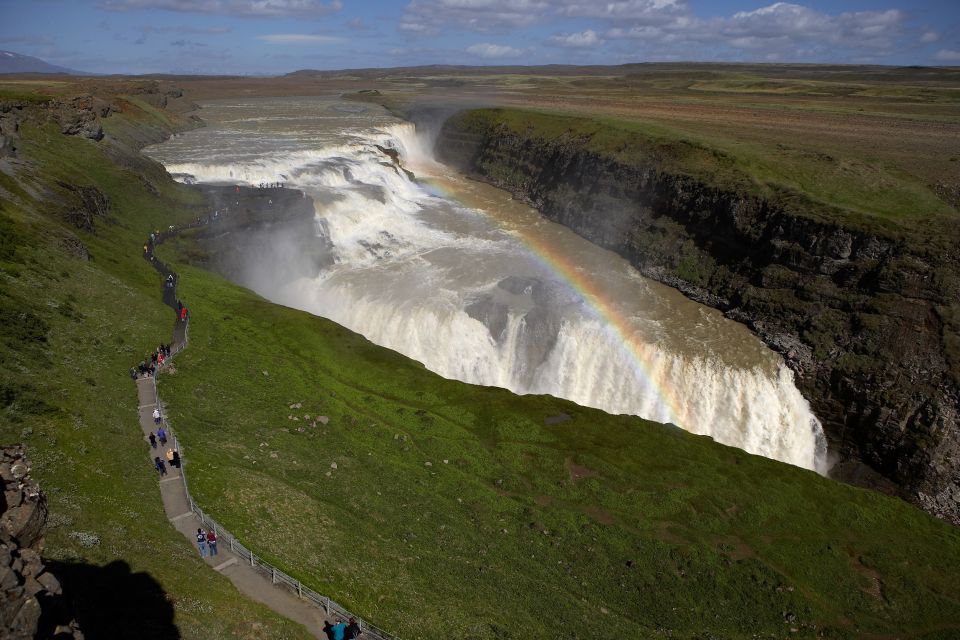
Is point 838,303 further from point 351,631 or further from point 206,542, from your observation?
point 206,542

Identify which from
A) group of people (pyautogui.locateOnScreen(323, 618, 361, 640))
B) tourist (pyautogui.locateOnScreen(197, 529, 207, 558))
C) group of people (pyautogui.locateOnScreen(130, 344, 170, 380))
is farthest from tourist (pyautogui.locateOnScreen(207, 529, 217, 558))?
group of people (pyautogui.locateOnScreen(130, 344, 170, 380))

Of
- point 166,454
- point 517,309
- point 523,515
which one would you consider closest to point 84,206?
point 166,454

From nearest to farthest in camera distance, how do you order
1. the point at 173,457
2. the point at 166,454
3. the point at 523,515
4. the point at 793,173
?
the point at 173,457 < the point at 166,454 < the point at 523,515 < the point at 793,173

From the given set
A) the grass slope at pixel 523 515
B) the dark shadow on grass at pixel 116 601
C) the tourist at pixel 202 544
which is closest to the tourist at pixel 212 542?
the tourist at pixel 202 544

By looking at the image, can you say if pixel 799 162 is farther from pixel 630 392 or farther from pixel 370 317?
pixel 370 317

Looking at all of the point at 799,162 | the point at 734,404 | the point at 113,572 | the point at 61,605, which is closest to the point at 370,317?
the point at 734,404

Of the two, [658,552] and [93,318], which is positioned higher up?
[93,318]

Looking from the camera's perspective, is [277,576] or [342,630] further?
[277,576]
